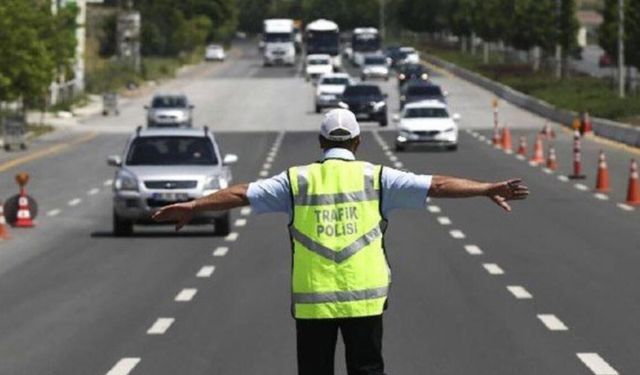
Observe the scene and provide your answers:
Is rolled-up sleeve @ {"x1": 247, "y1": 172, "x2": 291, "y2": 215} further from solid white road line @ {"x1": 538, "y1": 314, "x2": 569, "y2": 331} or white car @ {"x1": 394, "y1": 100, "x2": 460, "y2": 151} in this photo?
white car @ {"x1": 394, "y1": 100, "x2": 460, "y2": 151}

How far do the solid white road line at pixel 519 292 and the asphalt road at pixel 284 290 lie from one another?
0.08 ft

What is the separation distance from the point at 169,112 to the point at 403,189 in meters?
64.5

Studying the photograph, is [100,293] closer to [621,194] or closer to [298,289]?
[298,289]

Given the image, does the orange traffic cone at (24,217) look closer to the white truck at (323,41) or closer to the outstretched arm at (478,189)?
the outstretched arm at (478,189)

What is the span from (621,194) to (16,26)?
29961 mm

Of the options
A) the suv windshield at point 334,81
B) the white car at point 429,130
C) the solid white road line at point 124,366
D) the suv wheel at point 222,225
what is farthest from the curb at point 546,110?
the solid white road line at point 124,366

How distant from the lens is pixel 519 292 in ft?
68.1

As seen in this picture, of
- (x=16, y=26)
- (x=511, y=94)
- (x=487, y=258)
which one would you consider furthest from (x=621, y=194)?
(x=511, y=94)

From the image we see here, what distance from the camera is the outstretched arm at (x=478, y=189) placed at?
8.52 metres

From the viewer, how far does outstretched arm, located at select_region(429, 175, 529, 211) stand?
8516 mm

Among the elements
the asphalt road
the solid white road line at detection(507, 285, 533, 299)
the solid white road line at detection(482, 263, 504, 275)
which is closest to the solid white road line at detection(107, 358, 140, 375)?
the asphalt road

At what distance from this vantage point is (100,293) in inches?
826

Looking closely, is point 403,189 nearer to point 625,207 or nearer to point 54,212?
point 54,212

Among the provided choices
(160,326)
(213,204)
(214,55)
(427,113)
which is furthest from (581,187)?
(214,55)
